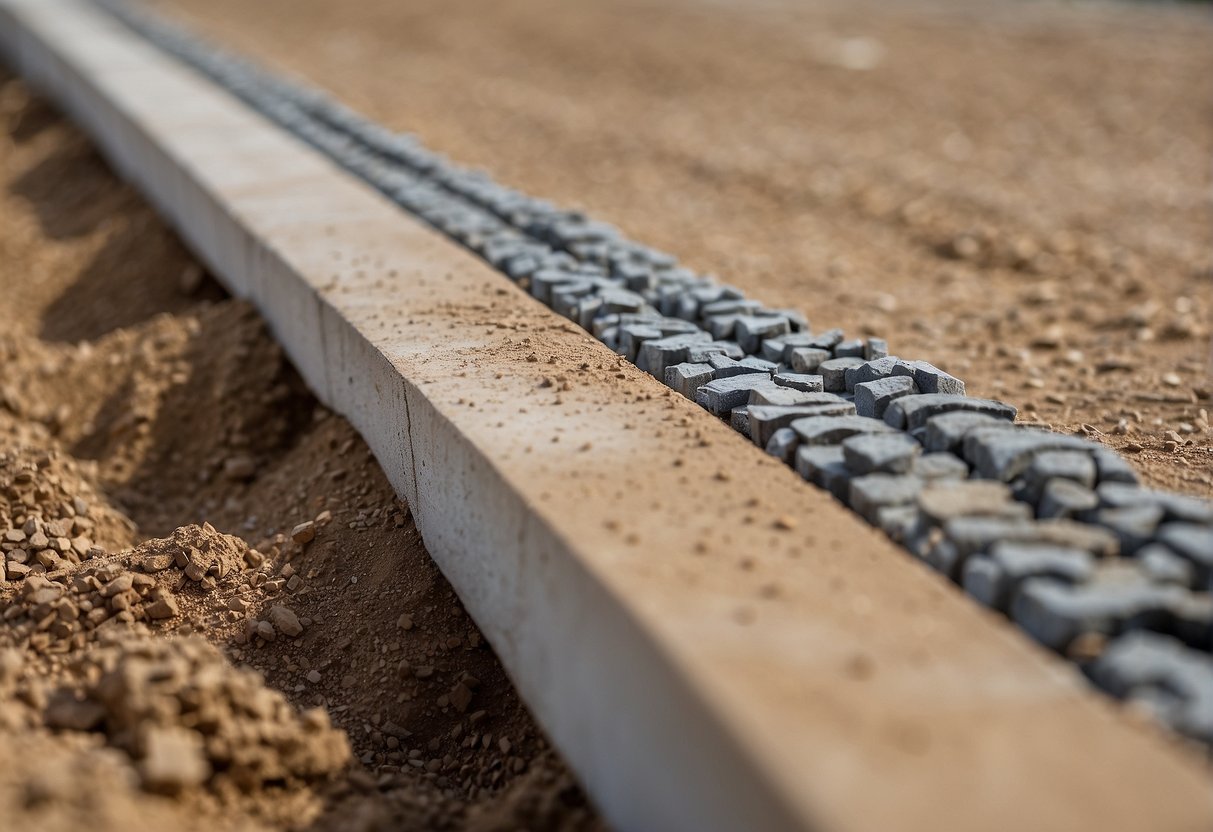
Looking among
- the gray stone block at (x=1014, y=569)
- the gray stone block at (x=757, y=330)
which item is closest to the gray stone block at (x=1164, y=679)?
the gray stone block at (x=1014, y=569)

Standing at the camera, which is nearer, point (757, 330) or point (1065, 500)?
point (1065, 500)

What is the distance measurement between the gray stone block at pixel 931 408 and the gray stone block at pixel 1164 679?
111 centimetres

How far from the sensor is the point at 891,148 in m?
9.91

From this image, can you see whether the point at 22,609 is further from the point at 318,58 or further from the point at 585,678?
the point at 318,58

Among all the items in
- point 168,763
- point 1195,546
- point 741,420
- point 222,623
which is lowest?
point 222,623

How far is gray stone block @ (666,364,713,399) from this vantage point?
383 centimetres

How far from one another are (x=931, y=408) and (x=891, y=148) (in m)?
6.94

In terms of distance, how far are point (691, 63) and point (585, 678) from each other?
1125 cm

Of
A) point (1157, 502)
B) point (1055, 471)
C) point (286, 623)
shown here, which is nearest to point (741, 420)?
point (1055, 471)

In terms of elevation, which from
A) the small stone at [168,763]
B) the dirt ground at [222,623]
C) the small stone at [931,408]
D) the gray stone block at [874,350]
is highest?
the small stone at [931,408]

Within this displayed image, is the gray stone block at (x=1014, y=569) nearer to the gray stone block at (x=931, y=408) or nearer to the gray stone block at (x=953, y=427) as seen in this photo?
the gray stone block at (x=953, y=427)

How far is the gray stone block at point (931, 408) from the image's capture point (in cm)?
344

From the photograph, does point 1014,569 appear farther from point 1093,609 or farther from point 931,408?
point 931,408

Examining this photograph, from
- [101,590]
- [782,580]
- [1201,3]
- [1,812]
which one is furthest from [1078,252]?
[1201,3]
